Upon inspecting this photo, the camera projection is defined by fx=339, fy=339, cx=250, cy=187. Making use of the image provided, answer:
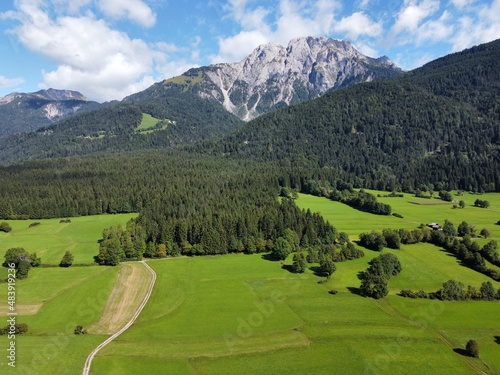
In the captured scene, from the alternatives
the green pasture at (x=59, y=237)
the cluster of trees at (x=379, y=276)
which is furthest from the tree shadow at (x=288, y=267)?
the green pasture at (x=59, y=237)

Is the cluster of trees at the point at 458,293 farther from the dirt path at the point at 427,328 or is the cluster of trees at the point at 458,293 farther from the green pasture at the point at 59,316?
the green pasture at the point at 59,316

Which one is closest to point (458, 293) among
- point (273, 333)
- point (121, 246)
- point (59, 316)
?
point (273, 333)

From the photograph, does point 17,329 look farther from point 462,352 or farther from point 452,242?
point 452,242

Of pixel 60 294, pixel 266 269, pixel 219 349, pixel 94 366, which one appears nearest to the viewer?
pixel 94 366

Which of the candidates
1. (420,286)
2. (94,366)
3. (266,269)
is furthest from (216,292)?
(420,286)

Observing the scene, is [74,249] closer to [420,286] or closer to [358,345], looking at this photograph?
[358,345]
